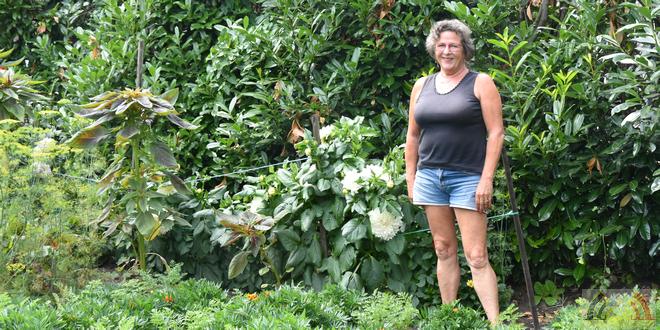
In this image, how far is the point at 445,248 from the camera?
530 cm

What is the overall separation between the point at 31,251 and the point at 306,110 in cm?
229

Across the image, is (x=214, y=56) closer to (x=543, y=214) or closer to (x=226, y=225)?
(x=226, y=225)

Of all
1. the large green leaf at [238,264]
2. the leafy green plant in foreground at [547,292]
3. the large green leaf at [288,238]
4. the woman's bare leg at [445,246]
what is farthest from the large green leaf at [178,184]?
the leafy green plant in foreground at [547,292]

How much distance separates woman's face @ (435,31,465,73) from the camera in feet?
16.4

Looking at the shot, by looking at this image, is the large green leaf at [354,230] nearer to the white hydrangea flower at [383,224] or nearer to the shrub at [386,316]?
the white hydrangea flower at [383,224]

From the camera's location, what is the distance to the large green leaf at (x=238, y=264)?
610 centimetres

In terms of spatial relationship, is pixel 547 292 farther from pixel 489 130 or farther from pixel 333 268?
A: pixel 489 130

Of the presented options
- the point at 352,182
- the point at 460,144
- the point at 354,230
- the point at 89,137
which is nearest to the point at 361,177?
the point at 352,182

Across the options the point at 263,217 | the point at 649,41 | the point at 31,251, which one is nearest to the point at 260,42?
the point at 263,217

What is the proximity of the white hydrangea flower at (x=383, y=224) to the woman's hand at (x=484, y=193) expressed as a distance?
0.84 metres

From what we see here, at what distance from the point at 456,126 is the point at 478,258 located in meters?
0.72

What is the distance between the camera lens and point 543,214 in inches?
237

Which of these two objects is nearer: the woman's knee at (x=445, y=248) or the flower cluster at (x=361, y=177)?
the woman's knee at (x=445, y=248)

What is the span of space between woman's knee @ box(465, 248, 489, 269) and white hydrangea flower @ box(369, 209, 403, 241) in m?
0.68
